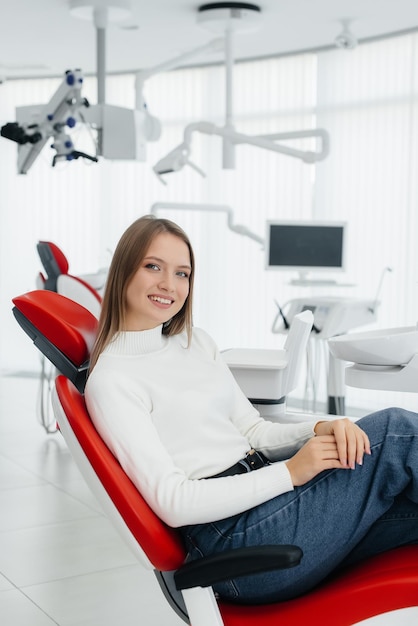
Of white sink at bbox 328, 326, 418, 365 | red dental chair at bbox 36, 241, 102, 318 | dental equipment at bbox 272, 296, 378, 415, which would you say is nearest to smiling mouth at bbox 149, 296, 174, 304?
white sink at bbox 328, 326, 418, 365

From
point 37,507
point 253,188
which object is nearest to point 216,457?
point 37,507

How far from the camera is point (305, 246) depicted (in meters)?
4.54

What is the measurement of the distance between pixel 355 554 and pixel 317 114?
434 centimetres

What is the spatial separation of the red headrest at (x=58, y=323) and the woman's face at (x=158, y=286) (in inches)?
3.6

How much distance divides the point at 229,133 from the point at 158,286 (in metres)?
2.86

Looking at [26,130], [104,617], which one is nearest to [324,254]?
[26,130]

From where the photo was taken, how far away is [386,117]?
5.19m

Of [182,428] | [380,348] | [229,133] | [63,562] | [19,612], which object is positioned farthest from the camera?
[229,133]

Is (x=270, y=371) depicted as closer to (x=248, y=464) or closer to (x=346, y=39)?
(x=248, y=464)

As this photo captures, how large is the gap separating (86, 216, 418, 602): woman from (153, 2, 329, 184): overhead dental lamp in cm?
280

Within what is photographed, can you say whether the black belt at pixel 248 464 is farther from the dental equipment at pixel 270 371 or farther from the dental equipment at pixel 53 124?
the dental equipment at pixel 53 124

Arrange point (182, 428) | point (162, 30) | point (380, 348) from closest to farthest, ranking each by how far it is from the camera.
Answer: point (182, 428), point (380, 348), point (162, 30)

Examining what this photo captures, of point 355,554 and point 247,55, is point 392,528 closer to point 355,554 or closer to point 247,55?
point 355,554

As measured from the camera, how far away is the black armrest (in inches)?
49.6
